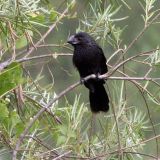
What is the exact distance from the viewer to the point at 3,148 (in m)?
3.19

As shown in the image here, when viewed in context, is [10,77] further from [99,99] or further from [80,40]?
[80,40]

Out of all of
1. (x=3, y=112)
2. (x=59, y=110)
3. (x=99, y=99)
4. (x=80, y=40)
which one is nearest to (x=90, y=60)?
(x=80, y=40)

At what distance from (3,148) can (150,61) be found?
2.48 ft

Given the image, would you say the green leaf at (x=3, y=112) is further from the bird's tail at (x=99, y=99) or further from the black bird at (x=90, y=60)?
the black bird at (x=90, y=60)

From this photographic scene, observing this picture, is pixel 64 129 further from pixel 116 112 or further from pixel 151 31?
pixel 151 31

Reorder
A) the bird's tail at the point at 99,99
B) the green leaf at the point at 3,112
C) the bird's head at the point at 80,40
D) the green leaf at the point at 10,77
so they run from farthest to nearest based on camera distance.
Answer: the bird's head at the point at 80,40, the bird's tail at the point at 99,99, the green leaf at the point at 3,112, the green leaf at the point at 10,77

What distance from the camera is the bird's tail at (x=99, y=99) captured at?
4316 mm

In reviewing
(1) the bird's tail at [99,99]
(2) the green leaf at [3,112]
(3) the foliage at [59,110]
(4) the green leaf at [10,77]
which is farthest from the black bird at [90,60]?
(4) the green leaf at [10,77]

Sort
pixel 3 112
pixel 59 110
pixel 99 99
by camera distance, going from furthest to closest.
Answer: pixel 99 99
pixel 59 110
pixel 3 112

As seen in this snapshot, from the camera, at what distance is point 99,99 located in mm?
4480

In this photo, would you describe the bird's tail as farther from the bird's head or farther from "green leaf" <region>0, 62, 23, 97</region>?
"green leaf" <region>0, 62, 23, 97</region>

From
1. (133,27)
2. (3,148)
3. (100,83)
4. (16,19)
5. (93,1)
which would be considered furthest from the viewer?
(133,27)

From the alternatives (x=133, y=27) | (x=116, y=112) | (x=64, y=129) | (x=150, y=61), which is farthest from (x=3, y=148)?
(x=133, y=27)

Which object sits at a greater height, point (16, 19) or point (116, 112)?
point (16, 19)
